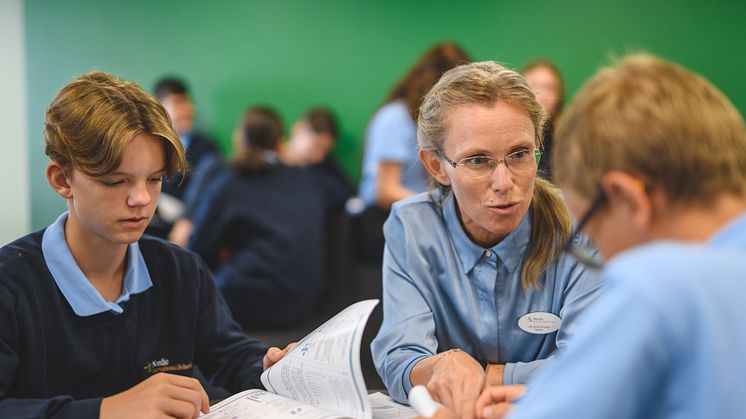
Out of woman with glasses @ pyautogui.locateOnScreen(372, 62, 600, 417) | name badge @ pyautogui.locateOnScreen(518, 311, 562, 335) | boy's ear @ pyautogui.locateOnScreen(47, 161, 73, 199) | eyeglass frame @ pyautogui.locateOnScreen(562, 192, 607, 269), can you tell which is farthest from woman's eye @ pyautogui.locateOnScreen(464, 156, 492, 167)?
boy's ear @ pyautogui.locateOnScreen(47, 161, 73, 199)

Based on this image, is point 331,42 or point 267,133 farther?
point 331,42

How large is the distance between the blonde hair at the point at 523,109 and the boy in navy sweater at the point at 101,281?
21.0 inches

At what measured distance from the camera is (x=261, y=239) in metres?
3.86

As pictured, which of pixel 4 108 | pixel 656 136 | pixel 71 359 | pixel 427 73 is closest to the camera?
pixel 656 136

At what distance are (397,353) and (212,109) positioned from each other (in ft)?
15.4

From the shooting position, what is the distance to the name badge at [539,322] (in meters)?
1.70

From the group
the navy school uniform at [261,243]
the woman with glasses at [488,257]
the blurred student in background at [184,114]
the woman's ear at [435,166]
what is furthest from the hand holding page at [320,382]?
the blurred student in background at [184,114]

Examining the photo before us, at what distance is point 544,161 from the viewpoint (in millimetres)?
1893

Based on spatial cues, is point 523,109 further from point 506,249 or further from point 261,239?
point 261,239

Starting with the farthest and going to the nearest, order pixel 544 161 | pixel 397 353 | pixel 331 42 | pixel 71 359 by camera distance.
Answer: pixel 331 42, pixel 544 161, pixel 397 353, pixel 71 359

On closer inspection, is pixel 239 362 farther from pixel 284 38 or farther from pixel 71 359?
pixel 284 38

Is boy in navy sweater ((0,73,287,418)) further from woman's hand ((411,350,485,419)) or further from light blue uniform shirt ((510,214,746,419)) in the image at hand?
light blue uniform shirt ((510,214,746,419))

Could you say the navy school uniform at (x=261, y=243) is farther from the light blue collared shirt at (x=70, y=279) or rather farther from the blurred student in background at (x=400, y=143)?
the light blue collared shirt at (x=70, y=279)

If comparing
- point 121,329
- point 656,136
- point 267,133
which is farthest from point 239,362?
point 267,133
